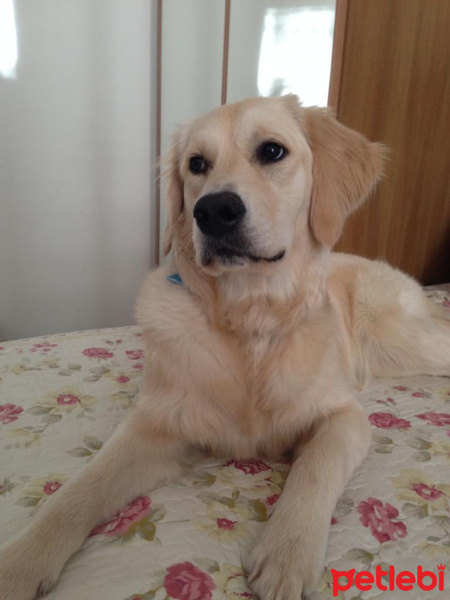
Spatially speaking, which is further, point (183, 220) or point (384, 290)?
point (384, 290)

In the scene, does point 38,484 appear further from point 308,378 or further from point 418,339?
point 418,339

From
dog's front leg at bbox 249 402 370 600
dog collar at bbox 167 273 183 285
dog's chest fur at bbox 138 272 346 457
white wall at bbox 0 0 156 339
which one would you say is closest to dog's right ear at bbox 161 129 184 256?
dog collar at bbox 167 273 183 285

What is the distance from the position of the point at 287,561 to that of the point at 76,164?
2712 millimetres

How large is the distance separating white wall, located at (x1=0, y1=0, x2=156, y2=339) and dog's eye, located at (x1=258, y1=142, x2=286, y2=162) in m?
2.08

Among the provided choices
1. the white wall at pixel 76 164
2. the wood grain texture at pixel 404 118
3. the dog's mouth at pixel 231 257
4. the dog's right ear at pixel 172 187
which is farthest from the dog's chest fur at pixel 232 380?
the white wall at pixel 76 164

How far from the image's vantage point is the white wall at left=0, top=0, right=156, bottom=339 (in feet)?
8.72

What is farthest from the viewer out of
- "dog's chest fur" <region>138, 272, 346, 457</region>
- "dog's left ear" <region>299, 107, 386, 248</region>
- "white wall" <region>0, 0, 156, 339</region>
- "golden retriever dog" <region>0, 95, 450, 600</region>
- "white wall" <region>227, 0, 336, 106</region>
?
"white wall" <region>0, 0, 156, 339</region>

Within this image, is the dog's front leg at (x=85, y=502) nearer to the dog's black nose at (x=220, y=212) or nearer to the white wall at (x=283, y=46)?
the dog's black nose at (x=220, y=212)

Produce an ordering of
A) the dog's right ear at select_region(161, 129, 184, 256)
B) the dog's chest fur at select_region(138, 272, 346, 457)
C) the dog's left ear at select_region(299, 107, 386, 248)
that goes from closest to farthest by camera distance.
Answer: the dog's chest fur at select_region(138, 272, 346, 457) < the dog's left ear at select_region(299, 107, 386, 248) < the dog's right ear at select_region(161, 129, 184, 256)

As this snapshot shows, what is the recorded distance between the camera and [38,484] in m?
0.95

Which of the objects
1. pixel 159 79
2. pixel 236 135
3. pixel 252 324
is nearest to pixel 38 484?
pixel 252 324

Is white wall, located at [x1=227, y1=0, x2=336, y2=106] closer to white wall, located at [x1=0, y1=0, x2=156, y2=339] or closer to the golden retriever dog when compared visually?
white wall, located at [x1=0, y1=0, x2=156, y2=339]

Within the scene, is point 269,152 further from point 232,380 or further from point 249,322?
point 232,380

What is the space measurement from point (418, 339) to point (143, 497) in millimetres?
1188
